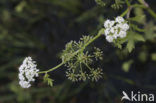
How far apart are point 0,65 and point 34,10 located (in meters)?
1.72

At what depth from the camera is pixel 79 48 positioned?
288cm

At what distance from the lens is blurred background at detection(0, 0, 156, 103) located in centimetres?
543

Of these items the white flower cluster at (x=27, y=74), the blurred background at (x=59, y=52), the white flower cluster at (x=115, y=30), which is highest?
the blurred background at (x=59, y=52)

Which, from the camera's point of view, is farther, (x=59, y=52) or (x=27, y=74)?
Result: (x=59, y=52)

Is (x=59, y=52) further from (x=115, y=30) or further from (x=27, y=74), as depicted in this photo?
(x=115, y=30)

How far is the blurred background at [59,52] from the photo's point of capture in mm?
5426

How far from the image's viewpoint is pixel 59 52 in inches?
230

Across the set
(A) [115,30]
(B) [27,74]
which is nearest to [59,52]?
(B) [27,74]

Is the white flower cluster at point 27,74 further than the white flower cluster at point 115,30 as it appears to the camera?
Yes

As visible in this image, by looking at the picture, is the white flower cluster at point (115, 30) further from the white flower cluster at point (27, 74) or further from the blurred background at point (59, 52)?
the blurred background at point (59, 52)

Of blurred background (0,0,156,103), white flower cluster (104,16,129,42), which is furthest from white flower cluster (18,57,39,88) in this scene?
blurred background (0,0,156,103)

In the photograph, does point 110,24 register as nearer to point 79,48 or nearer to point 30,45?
point 79,48

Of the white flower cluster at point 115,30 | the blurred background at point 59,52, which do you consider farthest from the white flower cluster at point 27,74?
the blurred background at point 59,52

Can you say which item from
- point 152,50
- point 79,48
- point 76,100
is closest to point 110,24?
point 79,48
